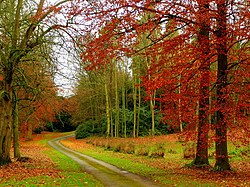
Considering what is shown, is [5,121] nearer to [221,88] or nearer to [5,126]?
[5,126]

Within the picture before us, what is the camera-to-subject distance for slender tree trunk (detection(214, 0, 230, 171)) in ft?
34.1

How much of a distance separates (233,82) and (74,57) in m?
6.90

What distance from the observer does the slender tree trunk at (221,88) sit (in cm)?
1041

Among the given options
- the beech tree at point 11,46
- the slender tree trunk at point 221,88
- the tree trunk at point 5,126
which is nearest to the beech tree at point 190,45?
the slender tree trunk at point 221,88

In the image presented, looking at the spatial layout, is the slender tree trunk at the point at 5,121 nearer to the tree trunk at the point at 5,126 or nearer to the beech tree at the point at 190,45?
the tree trunk at the point at 5,126

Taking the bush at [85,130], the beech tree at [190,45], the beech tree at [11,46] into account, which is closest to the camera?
the beech tree at [190,45]

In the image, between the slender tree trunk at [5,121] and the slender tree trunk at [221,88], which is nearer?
the slender tree trunk at [221,88]

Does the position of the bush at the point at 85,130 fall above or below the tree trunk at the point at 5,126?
below

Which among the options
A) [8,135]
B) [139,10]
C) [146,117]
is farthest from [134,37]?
[146,117]

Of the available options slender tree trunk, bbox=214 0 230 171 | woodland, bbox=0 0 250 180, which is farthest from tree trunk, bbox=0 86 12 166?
slender tree trunk, bbox=214 0 230 171

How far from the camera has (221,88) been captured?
36.2 feet

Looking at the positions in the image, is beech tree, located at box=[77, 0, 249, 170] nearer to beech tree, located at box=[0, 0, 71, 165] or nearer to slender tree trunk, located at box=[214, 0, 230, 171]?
slender tree trunk, located at box=[214, 0, 230, 171]

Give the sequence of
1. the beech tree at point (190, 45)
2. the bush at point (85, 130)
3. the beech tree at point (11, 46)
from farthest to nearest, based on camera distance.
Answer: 1. the bush at point (85, 130)
2. the beech tree at point (11, 46)
3. the beech tree at point (190, 45)

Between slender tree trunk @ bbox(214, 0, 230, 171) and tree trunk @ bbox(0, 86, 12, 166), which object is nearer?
slender tree trunk @ bbox(214, 0, 230, 171)
